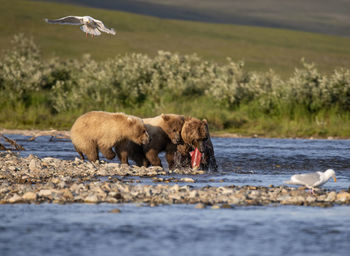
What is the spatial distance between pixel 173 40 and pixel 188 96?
267 feet

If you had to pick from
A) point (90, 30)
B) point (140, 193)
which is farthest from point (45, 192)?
point (90, 30)

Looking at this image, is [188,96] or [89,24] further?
[188,96]

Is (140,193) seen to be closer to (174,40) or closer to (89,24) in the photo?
(89,24)

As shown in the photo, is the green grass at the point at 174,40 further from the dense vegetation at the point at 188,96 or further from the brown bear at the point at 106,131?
the brown bear at the point at 106,131

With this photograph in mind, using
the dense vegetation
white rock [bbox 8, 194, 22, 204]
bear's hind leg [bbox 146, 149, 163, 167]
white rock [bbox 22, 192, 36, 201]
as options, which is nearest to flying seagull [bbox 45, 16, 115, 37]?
bear's hind leg [bbox 146, 149, 163, 167]

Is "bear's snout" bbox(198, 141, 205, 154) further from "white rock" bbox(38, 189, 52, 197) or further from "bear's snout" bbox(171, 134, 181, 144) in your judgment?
"white rock" bbox(38, 189, 52, 197)

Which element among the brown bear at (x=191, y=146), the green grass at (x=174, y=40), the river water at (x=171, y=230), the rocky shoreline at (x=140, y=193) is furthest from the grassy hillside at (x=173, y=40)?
the river water at (x=171, y=230)

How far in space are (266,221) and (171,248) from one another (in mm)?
1896

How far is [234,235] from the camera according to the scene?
28.6 ft

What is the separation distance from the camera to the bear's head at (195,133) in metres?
15.0

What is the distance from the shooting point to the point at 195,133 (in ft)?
49.1

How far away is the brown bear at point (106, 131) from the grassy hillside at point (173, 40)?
82.4 metres

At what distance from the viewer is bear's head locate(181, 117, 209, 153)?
1498cm

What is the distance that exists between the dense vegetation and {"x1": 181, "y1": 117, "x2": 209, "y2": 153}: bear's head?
15.4m
